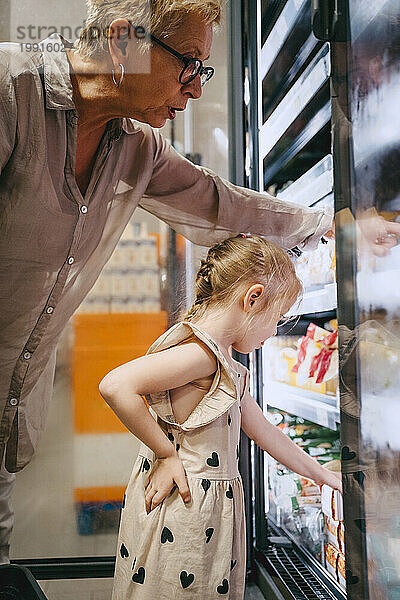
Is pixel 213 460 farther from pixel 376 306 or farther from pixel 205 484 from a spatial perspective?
pixel 376 306

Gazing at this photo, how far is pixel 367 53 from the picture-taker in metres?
1.07

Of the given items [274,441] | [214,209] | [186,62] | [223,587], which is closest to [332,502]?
[274,441]

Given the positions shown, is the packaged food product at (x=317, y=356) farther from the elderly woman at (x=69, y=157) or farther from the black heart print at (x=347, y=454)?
the elderly woman at (x=69, y=157)

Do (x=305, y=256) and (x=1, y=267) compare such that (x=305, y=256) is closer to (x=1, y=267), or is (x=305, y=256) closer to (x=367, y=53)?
(x=367, y=53)

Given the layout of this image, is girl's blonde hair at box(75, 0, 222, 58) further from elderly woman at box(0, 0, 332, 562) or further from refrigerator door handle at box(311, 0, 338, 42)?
refrigerator door handle at box(311, 0, 338, 42)

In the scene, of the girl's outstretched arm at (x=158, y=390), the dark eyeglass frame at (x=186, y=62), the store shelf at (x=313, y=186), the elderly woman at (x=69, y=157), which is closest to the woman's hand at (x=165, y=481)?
the girl's outstretched arm at (x=158, y=390)

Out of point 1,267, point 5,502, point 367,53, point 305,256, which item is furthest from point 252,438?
point 367,53

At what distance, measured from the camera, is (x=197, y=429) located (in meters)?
1.19

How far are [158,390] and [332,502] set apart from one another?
414 mm

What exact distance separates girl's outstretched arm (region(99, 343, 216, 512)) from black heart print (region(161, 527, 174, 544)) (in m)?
0.05

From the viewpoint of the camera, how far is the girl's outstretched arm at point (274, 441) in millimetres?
1301

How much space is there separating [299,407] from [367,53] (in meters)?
0.73

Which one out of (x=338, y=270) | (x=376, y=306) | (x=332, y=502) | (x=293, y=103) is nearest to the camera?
(x=376, y=306)

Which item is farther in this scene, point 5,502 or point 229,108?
point 229,108
